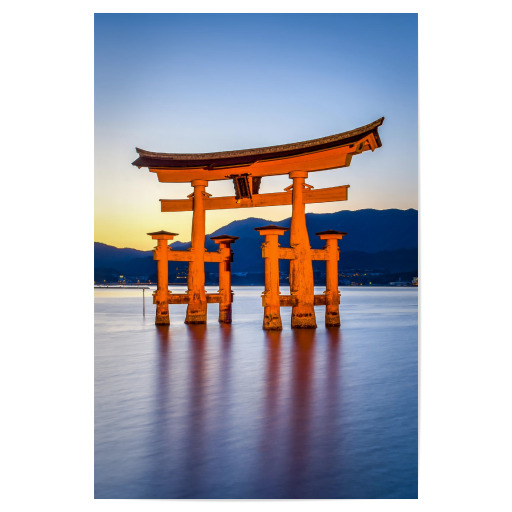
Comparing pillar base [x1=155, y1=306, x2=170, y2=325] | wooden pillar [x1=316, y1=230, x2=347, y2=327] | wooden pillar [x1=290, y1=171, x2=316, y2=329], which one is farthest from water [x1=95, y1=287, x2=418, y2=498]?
pillar base [x1=155, y1=306, x2=170, y2=325]

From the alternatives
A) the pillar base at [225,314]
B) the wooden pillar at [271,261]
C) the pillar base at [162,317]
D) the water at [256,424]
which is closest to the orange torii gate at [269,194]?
the wooden pillar at [271,261]

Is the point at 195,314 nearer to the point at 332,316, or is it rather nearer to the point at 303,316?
the point at 303,316

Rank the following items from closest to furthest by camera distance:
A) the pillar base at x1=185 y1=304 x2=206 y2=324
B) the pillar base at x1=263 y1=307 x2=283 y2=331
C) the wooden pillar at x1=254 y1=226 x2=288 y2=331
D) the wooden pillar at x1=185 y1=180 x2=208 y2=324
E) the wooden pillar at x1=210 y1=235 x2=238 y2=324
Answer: the wooden pillar at x1=254 y1=226 x2=288 y2=331 → the pillar base at x1=263 y1=307 x2=283 y2=331 → the wooden pillar at x1=185 y1=180 x2=208 y2=324 → the pillar base at x1=185 y1=304 x2=206 y2=324 → the wooden pillar at x1=210 y1=235 x2=238 y2=324

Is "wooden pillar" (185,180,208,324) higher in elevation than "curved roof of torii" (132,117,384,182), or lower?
lower

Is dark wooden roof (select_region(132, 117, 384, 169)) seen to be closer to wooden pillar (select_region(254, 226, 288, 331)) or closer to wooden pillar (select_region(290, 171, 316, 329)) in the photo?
wooden pillar (select_region(290, 171, 316, 329))

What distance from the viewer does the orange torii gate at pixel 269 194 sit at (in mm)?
11133

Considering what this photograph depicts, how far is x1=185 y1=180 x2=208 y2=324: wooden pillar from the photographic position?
44.2ft

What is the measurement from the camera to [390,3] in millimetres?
6031

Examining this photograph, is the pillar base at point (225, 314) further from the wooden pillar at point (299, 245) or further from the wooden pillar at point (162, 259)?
the wooden pillar at point (299, 245)

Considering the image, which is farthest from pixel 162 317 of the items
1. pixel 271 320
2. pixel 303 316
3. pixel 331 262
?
pixel 331 262

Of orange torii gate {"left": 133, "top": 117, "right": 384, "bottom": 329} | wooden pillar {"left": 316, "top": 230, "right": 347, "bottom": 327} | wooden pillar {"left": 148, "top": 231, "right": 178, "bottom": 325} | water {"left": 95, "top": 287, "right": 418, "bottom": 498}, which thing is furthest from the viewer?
wooden pillar {"left": 148, "top": 231, "right": 178, "bottom": 325}

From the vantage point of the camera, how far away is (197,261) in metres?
13.6

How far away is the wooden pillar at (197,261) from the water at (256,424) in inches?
128

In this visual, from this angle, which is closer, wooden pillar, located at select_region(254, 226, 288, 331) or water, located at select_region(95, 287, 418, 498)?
water, located at select_region(95, 287, 418, 498)
